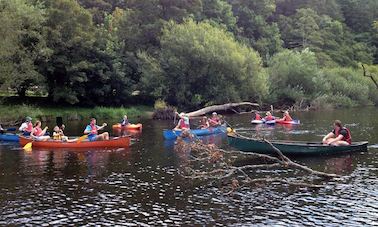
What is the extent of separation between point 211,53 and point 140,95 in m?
9.77

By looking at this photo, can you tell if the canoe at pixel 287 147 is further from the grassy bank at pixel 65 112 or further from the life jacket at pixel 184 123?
the grassy bank at pixel 65 112

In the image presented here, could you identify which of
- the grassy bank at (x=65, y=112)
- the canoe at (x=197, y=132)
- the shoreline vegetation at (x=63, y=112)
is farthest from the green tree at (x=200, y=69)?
the canoe at (x=197, y=132)

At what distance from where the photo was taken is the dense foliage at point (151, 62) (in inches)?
1700

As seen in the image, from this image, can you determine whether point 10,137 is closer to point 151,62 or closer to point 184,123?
point 184,123

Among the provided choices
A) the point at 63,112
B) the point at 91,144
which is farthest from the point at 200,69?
the point at 91,144

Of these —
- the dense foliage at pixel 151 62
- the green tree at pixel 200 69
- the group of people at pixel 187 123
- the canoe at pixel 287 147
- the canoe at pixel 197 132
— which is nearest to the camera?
the canoe at pixel 287 147

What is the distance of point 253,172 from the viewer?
1928 centimetres

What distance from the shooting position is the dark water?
13422 millimetres

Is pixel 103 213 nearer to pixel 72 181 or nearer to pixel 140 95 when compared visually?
pixel 72 181

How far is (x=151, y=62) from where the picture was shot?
175ft

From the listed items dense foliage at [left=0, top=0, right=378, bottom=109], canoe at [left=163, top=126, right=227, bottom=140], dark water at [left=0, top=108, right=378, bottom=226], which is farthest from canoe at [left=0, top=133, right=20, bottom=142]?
dense foliage at [left=0, top=0, right=378, bottom=109]

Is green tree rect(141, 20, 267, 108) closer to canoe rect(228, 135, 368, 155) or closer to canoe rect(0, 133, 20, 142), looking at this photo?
canoe rect(0, 133, 20, 142)

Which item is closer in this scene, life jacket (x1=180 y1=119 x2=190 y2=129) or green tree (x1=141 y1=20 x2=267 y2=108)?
life jacket (x1=180 y1=119 x2=190 y2=129)

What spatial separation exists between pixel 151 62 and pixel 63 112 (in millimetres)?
12405
